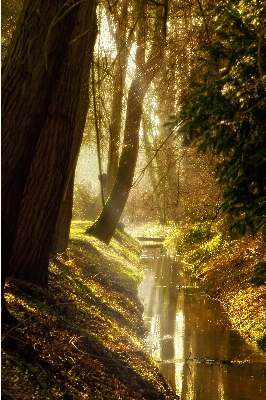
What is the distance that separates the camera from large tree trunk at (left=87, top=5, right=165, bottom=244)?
11.9 metres

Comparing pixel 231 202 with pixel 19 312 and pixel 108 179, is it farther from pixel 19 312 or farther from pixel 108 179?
pixel 108 179

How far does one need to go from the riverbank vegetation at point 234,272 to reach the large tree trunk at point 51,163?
2112 millimetres

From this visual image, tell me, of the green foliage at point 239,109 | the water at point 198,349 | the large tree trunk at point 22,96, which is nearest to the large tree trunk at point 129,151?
the green foliage at point 239,109

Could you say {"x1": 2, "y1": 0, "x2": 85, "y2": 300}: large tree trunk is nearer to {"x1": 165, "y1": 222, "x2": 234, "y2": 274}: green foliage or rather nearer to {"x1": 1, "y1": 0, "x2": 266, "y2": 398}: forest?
{"x1": 1, "y1": 0, "x2": 266, "y2": 398}: forest

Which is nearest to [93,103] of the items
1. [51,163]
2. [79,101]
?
[79,101]

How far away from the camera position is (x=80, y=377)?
6621mm

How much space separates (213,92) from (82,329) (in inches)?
136

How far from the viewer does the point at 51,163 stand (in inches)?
316

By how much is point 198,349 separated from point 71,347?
5.30 metres

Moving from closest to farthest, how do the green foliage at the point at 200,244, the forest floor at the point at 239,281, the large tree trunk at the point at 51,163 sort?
the large tree trunk at the point at 51,163, the forest floor at the point at 239,281, the green foliage at the point at 200,244

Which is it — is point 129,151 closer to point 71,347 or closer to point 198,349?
point 198,349

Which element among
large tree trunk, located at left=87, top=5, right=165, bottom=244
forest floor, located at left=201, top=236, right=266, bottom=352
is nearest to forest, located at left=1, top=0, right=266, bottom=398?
large tree trunk, located at left=87, top=5, right=165, bottom=244

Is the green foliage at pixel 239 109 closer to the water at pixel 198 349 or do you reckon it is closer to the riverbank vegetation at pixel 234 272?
the riverbank vegetation at pixel 234 272

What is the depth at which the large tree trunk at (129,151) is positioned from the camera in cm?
1194
